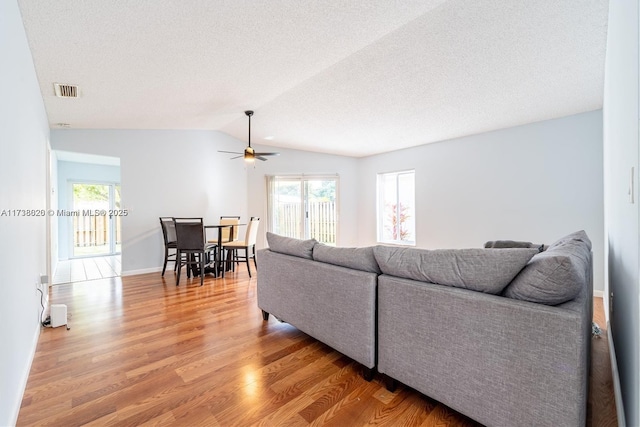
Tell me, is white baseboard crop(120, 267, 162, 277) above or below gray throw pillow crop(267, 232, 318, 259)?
below

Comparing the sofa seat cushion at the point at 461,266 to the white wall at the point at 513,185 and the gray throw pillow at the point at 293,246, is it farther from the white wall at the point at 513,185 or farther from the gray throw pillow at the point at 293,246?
the white wall at the point at 513,185

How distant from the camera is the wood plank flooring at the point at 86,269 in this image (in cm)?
448

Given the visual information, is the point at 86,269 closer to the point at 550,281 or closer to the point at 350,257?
the point at 350,257

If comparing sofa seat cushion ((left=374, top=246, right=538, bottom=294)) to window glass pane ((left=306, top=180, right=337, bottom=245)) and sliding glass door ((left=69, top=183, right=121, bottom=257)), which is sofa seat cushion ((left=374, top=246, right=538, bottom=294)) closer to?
window glass pane ((left=306, top=180, right=337, bottom=245))

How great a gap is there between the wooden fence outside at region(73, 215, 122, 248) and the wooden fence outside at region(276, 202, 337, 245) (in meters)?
3.73

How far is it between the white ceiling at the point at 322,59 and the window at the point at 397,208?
6.11 ft

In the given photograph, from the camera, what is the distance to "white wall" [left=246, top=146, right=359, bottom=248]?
6.22m

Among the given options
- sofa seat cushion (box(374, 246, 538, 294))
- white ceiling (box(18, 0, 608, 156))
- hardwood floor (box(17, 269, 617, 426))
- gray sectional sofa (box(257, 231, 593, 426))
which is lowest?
hardwood floor (box(17, 269, 617, 426))

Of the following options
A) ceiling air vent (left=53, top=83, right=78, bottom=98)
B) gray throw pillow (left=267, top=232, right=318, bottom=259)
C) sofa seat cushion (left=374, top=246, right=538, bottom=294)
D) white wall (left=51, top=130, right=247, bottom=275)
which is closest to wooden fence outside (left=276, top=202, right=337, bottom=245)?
white wall (left=51, top=130, right=247, bottom=275)

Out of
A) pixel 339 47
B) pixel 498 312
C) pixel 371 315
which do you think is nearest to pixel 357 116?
pixel 339 47

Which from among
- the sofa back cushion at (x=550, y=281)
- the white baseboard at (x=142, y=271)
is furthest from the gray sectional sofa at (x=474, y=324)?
the white baseboard at (x=142, y=271)

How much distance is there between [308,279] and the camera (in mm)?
2119

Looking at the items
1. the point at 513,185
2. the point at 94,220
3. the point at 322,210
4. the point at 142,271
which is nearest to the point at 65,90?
the point at 142,271

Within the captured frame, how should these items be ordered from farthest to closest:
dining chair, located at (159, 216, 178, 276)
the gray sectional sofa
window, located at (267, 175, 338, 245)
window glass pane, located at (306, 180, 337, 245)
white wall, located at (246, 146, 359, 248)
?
1. window glass pane, located at (306, 180, 337, 245)
2. window, located at (267, 175, 338, 245)
3. white wall, located at (246, 146, 359, 248)
4. dining chair, located at (159, 216, 178, 276)
5. the gray sectional sofa
